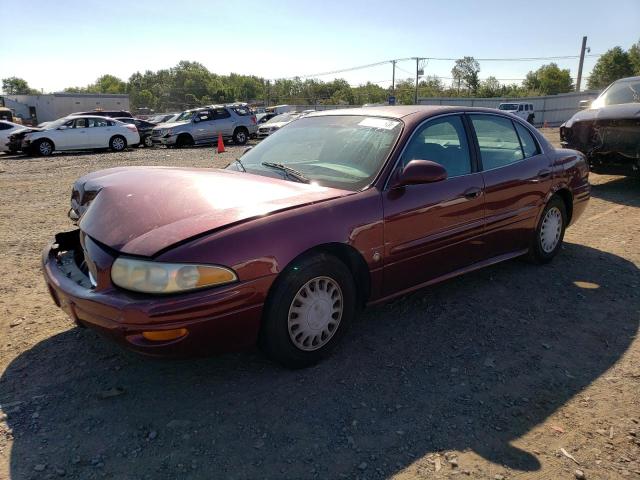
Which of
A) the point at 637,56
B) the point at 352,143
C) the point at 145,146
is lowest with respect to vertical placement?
the point at 145,146

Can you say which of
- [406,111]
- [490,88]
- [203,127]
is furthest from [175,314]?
[490,88]

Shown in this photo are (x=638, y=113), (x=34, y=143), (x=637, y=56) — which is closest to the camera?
(x=638, y=113)

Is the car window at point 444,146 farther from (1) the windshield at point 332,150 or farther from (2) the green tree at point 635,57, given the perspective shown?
(2) the green tree at point 635,57

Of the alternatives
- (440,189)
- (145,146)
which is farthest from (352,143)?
(145,146)

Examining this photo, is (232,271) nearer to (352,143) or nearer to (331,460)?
(331,460)

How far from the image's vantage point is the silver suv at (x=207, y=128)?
2003 cm

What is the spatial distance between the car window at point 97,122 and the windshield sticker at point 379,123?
16.8 metres

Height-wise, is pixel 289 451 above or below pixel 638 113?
below

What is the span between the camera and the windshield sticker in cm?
357

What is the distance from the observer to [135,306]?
93.5 inches

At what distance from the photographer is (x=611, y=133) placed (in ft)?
25.7

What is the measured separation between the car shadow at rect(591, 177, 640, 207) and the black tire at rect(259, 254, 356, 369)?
6192 millimetres

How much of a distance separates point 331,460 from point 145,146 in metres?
21.5

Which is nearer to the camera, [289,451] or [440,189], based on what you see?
[289,451]
